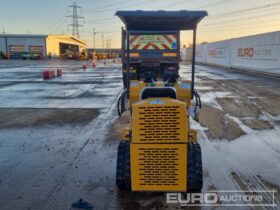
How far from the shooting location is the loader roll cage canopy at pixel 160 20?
13.4ft

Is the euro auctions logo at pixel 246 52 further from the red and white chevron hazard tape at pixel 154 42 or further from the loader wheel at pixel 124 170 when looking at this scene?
the loader wheel at pixel 124 170

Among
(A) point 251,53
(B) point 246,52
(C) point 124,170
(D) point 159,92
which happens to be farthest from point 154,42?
(B) point 246,52

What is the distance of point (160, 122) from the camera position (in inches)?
134

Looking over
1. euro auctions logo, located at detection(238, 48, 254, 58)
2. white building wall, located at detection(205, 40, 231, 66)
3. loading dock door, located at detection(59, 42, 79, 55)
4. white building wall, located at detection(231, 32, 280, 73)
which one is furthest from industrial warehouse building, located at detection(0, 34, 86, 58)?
euro auctions logo, located at detection(238, 48, 254, 58)

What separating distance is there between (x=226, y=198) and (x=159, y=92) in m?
1.78

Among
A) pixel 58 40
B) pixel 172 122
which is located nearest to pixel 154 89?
pixel 172 122

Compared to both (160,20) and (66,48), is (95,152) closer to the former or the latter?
(160,20)

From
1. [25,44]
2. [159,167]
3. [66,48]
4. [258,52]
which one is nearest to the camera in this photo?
[159,167]

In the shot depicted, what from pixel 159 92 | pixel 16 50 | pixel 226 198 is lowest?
pixel 226 198

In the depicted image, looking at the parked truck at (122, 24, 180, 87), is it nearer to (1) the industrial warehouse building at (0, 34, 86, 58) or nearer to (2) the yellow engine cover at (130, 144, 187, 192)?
(2) the yellow engine cover at (130, 144, 187, 192)

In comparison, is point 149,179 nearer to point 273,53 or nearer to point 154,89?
point 154,89

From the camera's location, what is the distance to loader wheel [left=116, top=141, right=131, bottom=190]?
3779 mm

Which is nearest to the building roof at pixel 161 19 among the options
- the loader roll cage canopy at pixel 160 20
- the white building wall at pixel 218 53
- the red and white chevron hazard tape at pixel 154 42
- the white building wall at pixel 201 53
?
the loader roll cage canopy at pixel 160 20

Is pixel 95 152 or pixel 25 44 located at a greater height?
pixel 25 44
